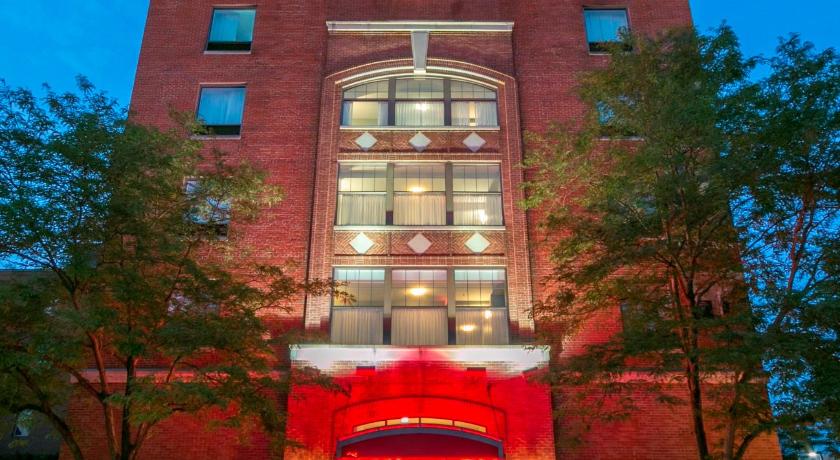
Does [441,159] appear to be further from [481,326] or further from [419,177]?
[481,326]

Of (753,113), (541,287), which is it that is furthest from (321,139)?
(753,113)

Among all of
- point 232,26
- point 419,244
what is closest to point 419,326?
point 419,244

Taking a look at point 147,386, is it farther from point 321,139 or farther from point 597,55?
point 597,55

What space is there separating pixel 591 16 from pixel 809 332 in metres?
15.7

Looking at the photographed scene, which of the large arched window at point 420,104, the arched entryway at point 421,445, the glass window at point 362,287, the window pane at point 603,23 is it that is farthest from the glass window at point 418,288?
the window pane at point 603,23

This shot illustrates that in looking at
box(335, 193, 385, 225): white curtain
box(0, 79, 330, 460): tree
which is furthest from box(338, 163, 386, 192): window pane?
box(0, 79, 330, 460): tree

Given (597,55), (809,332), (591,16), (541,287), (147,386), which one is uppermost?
(591,16)

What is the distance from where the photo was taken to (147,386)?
11.5 meters

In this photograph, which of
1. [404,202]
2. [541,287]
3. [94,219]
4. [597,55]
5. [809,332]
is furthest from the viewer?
[597,55]

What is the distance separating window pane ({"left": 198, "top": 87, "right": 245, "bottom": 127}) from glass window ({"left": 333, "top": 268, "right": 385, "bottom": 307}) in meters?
6.91

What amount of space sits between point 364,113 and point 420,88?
2.15 meters

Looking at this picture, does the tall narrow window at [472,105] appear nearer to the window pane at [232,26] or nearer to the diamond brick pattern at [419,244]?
the diamond brick pattern at [419,244]

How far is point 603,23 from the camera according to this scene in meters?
23.6

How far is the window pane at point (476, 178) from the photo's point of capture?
66.2 feet
